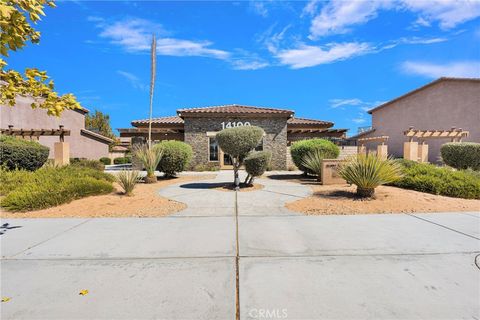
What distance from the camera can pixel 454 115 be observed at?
68.6 ft

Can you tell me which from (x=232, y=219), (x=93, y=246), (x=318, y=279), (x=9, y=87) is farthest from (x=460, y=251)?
(x=9, y=87)

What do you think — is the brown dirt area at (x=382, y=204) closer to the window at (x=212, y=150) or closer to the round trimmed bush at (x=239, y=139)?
the round trimmed bush at (x=239, y=139)

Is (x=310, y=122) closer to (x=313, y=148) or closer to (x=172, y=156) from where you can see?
(x=313, y=148)

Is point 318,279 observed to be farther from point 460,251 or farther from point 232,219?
point 232,219

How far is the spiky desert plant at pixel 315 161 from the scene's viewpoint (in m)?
10.8

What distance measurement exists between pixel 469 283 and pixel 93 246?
191 inches

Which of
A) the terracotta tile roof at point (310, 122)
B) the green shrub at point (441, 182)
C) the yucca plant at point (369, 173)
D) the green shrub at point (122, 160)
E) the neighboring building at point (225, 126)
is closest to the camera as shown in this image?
the yucca plant at point (369, 173)

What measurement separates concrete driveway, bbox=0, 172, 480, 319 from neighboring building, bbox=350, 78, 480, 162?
20695mm

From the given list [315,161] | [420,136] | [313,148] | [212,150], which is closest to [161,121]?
[212,150]

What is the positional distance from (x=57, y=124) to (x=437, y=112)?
1380 inches

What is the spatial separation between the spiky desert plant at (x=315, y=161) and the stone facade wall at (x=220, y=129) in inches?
245

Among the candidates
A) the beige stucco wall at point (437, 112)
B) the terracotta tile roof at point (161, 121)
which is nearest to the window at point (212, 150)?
the terracotta tile roof at point (161, 121)

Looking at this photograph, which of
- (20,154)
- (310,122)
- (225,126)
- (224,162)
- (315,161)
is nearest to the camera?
(315,161)

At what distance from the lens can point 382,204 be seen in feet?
21.2
